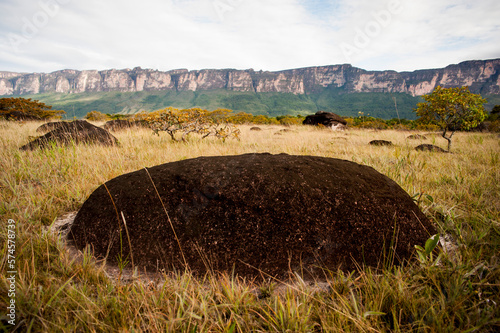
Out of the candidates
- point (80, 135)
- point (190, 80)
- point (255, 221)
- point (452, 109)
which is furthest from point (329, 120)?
point (190, 80)

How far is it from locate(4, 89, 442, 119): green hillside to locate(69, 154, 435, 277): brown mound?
5441 inches

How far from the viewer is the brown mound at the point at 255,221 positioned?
138cm

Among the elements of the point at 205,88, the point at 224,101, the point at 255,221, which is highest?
the point at 205,88

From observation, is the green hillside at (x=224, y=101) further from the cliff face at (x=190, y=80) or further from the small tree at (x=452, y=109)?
the small tree at (x=452, y=109)

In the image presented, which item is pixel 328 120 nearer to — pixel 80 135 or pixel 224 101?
pixel 80 135

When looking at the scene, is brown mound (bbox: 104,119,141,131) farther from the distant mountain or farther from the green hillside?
the distant mountain

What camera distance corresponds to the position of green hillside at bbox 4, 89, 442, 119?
139125mm

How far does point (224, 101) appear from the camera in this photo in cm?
15950

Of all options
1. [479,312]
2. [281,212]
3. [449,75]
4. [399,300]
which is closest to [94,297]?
[281,212]

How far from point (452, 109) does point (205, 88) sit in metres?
189

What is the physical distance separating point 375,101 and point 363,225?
150686 millimetres

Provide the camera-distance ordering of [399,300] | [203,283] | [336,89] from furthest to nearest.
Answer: [336,89] < [203,283] < [399,300]

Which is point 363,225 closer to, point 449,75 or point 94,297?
point 94,297

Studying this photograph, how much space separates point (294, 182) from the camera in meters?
1.68
